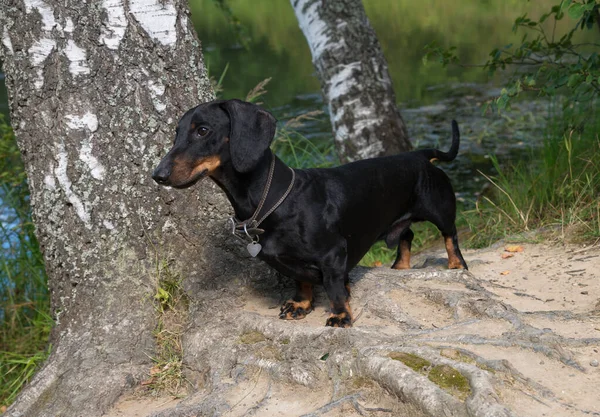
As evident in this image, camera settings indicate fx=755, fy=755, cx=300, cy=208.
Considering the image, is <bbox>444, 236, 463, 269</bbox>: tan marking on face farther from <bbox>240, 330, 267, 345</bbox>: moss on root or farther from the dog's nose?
the dog's nose

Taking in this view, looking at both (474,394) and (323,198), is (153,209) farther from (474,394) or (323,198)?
(474,394)

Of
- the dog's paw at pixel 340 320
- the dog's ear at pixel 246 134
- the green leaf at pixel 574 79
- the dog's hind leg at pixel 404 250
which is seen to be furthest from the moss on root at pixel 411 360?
the green leaf at pixel 574 79

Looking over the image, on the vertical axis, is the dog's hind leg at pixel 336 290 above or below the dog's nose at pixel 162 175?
below

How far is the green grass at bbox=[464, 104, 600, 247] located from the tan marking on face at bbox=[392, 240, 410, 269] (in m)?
0.96

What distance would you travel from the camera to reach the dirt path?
9.11ft

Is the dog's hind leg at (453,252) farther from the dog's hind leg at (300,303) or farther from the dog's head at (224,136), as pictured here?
the dog's head at (224,136)

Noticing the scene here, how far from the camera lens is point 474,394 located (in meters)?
2.66

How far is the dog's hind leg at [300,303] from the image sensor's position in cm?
368

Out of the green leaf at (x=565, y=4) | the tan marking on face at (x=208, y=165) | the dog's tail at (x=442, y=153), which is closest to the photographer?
the tan marking on face at (x=208, y=165)

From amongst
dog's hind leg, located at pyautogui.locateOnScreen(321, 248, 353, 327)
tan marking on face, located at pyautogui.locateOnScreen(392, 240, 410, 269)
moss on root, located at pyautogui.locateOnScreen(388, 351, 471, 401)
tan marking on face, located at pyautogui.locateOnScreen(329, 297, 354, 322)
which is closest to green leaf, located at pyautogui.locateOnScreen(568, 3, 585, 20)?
tan marking on face, located at pyautogui.locateOnScreen(392, 240, 410, 269)

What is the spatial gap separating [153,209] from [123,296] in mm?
453

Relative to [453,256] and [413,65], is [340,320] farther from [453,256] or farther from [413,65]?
[413,65]

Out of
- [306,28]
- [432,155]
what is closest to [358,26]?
[306,28]

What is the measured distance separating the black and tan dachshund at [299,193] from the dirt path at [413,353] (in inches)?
8.8
